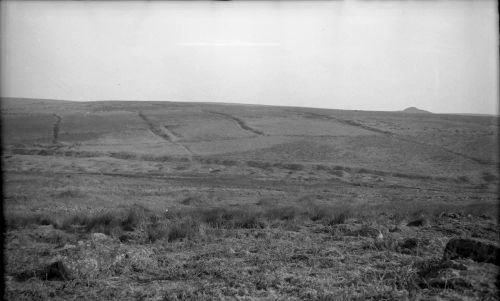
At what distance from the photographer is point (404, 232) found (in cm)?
986

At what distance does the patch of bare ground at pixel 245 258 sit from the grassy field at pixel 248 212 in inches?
1.2

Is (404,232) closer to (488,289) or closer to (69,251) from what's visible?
(488,289)

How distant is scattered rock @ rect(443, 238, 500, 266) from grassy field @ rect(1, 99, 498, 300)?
0.82 feet

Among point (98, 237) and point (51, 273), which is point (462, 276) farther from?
point (98, 237)

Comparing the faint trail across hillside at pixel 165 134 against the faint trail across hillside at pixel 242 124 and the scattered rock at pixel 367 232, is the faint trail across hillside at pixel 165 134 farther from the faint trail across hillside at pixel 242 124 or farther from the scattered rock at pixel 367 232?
the scattered rock at pixel 367 232

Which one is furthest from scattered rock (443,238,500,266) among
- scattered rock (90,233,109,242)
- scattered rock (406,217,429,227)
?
scattered rock (90,233,109,242)

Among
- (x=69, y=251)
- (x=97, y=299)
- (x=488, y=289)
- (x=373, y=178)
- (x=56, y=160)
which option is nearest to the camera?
(x=488, y=289)

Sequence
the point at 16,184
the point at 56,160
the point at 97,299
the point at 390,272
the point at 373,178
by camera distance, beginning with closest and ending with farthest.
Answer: the point at 97,299 → the point at 390,272 → the point at 16,184 → the point at 373,178 → the point at 56,160

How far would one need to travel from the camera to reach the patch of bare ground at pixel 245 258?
6.09 m

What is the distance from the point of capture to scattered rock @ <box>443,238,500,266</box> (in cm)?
638

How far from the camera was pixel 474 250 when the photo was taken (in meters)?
6.64

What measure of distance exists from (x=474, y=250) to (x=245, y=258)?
365 cm

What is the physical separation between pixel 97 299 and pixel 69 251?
1.98 meters

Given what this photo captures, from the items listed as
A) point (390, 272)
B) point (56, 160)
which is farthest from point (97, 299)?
point (56, 160)
